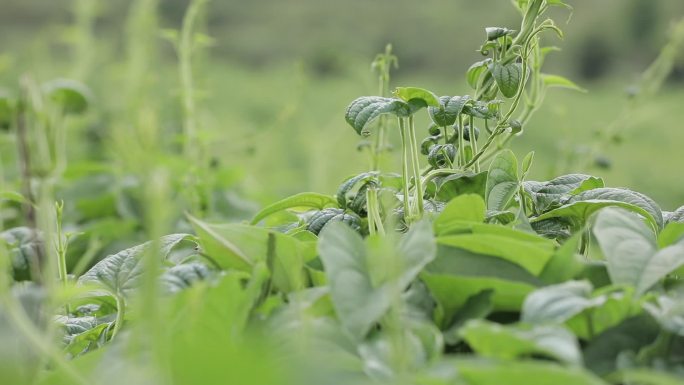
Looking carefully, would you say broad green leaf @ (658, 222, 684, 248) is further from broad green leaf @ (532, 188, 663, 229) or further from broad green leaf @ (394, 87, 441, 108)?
broad green leaf @ (394, 87, 441, 108)

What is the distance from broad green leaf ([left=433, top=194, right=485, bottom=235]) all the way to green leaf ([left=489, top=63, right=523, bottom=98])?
8 centimetres

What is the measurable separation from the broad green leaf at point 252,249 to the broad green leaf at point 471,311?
75 millimetres

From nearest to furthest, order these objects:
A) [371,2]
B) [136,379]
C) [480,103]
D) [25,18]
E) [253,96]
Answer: [136,379] < [480,103] < [253,96] < [25,18] < [371,2]

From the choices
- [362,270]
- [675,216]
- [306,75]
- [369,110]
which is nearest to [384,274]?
[362,270]

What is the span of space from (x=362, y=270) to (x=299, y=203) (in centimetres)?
17

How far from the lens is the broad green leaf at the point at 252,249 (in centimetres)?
40

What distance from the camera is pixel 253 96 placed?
462 cm

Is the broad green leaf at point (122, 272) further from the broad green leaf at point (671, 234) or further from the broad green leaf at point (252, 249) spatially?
the broad green leaf at point (671, 234)

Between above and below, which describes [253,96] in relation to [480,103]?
below

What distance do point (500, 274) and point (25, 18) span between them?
31.2 ft

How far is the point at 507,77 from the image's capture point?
48 cm

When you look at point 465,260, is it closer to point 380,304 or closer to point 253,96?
point 380,304

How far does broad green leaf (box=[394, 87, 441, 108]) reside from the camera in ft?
1.50

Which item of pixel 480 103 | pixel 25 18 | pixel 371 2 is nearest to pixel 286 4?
pixel 371 2
